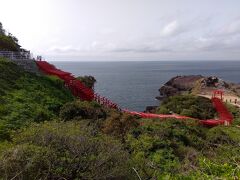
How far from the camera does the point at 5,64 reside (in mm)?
33031

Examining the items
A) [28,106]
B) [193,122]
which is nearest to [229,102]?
[193,122]

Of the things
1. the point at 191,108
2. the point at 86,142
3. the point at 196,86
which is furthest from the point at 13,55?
the point at 196,86

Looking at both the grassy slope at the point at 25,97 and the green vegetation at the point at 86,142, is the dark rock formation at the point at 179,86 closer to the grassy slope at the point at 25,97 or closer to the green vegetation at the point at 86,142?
the green vegetation at the point at 86,142

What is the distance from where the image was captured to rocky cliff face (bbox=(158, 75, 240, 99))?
76.9 m

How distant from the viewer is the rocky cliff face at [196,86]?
7694 centimetres

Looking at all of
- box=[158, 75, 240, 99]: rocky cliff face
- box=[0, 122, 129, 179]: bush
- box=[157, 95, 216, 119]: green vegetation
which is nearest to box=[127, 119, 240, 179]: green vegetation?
box=[0, 122, 129, 179]: bush

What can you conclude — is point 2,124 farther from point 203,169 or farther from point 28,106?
point 203,169

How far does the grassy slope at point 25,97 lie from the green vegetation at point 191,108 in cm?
1726

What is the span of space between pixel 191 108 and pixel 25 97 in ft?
86.6

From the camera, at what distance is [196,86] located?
274 ft

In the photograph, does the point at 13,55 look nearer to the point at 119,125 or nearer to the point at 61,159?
the point at 119,125

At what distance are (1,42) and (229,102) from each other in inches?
1292

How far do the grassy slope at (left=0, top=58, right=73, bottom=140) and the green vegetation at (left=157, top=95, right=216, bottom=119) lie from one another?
17.3 m

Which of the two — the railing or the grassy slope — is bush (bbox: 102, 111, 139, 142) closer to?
the grassy slope
